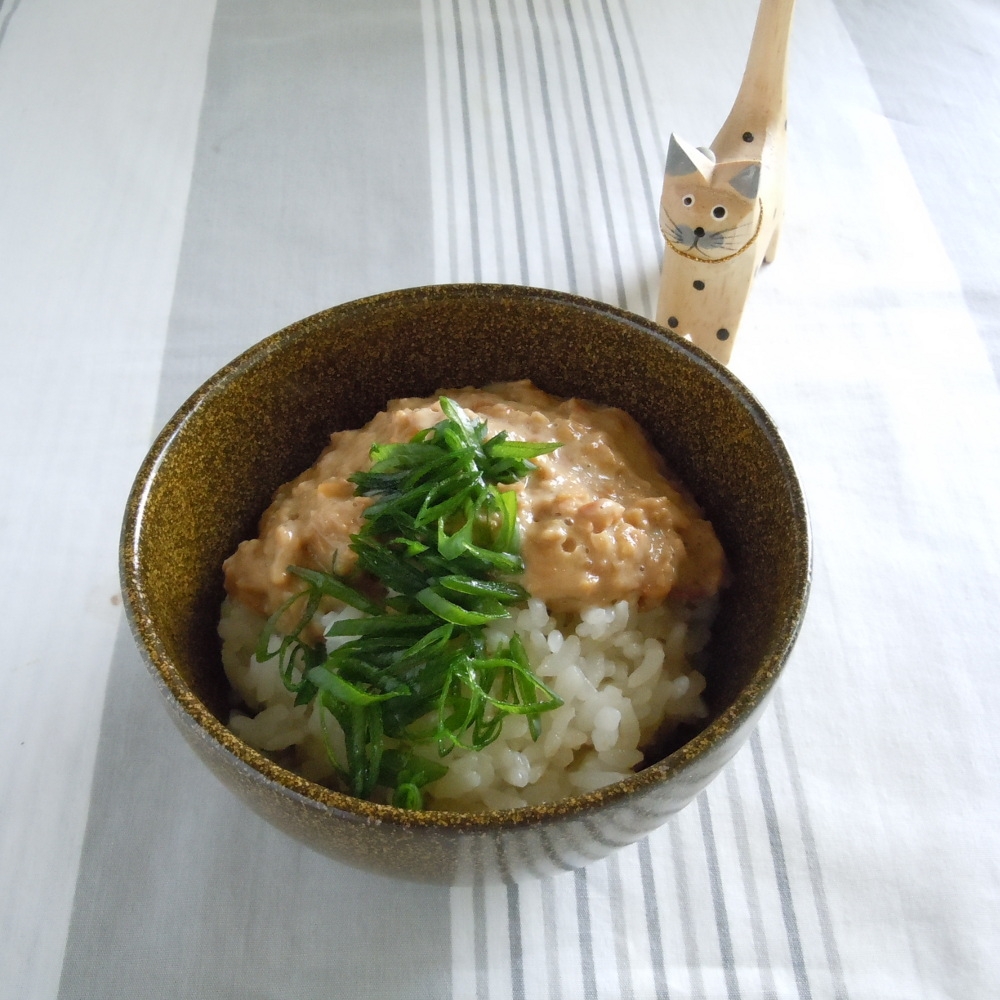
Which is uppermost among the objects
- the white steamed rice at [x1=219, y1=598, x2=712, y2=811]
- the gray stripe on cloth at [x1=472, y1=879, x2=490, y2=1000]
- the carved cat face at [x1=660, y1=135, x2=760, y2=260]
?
the carved cat face at [x1=660, y1=135, x2=760, y2=260]

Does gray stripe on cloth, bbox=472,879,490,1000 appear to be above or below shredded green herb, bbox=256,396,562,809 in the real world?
below

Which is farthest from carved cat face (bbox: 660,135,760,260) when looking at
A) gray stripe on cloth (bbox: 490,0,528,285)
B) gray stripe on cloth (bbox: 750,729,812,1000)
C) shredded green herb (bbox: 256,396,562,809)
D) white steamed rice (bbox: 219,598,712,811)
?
gray stripe on cloth (bbox: 750,729,812,1000)

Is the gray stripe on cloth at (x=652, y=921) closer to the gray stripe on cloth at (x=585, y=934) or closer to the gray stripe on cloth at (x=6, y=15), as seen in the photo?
the gray stripe on cloth at (x=585, y=934)

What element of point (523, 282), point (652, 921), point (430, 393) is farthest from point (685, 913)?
point (523, 282)

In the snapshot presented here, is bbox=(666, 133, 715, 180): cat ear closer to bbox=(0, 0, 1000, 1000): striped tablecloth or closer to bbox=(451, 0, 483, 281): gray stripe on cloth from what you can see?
bbox=(0, 0, 1000, 1000): striped tablecloth

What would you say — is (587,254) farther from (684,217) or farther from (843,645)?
(843,645)

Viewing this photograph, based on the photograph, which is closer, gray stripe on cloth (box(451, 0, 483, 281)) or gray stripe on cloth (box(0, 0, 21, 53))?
gray stripe on cloth (box(451, 0, 483, 281))

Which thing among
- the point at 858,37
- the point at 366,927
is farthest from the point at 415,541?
the point at 858,37

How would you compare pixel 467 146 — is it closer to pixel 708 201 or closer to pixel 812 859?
pixel 708 201
